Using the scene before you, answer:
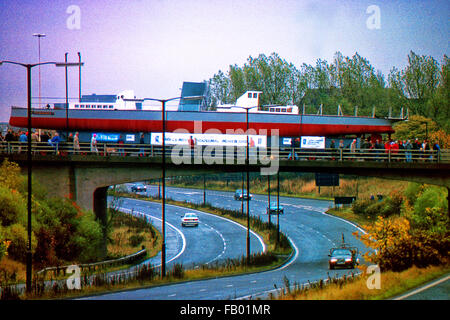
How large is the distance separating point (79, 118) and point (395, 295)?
37963 millimetres

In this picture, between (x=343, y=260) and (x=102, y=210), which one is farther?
(x=102, y=210)

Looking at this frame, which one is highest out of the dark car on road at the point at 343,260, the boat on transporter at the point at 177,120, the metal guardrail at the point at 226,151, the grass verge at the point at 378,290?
the boat on transporter at the point at 177,120

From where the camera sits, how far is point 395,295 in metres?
21.0

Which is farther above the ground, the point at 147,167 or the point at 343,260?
the point at 147,167

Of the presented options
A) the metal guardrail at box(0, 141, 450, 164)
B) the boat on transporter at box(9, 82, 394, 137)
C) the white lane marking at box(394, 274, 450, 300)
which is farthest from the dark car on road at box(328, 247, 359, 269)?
the white lane marking at box(394, 274, 450, 300)

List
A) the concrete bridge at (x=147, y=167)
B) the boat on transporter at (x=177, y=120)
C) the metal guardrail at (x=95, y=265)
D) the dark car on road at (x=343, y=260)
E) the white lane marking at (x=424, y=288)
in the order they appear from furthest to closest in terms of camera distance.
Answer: the boat on transporter at (x=177, y=120) → the concrete bridge at (x=147, y=167) → the dark car on road at (x=343, y=260) → the metal guardrail at (x=95, y=265) → the white lane marking at (x=424, y=288)

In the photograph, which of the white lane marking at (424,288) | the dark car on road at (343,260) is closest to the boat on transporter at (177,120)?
the dark car on road at (343,260)

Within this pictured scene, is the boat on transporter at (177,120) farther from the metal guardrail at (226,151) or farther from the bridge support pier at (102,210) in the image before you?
the bridge support pier at (102,210)

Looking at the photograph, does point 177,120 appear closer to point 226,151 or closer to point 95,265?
point 226,151

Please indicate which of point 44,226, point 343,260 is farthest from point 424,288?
point 44,226

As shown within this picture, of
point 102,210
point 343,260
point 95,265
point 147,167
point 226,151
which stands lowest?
point 343,260

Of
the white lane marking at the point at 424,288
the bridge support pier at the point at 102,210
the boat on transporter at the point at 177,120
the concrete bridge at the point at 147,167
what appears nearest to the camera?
the white lane marking at the point at 424,288

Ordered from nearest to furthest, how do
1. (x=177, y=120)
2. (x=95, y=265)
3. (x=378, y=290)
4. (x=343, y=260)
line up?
(x=378, y=290) < (x=95, y=265) < (x=343, y=260) < (x=177, y=120)

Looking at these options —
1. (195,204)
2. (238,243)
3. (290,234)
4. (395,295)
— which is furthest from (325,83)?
(395,295)
